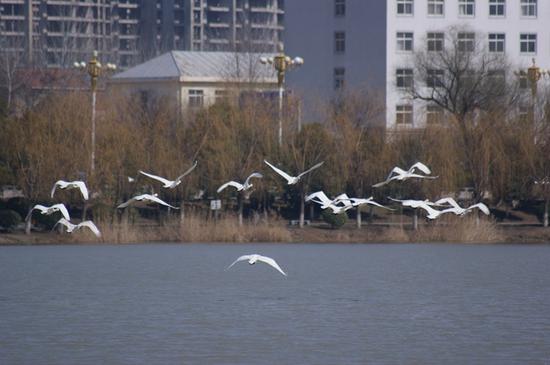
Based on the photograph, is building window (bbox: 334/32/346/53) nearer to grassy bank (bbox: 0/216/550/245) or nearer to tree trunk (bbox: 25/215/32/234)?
grassy bank (bbox: 0/216/550/245)

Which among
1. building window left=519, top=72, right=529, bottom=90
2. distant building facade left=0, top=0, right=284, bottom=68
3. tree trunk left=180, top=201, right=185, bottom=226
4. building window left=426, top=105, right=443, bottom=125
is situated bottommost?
tree trunk left=180, top=201, right=185, bottom=226

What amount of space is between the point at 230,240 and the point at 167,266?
5.30 m

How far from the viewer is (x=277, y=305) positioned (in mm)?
36219

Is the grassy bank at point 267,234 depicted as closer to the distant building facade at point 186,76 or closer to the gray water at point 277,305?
the gray water at point 277,305

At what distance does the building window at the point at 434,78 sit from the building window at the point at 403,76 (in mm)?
7933

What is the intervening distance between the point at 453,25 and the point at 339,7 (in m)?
7.08

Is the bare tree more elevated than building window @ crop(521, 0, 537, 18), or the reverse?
building window @ crop(521, 0, 537, 18)

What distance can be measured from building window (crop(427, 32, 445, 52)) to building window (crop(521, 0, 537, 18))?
5870 mm

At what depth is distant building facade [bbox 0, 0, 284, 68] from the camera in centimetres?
14388

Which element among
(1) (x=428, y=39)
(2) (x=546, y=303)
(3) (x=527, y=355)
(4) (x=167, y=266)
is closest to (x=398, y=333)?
(3) (x=527, y=355)

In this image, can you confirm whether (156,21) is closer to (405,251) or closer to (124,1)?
(124,1)

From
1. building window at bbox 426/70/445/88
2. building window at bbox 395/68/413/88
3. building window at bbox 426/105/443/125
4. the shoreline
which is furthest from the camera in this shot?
building window at bbox 395/68/413/88

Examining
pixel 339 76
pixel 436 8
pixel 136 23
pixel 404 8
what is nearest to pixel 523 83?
pixel 436 8

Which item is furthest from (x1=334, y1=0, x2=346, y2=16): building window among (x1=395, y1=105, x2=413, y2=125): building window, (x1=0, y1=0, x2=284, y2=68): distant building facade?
(x1=0, y1=0, x2=284, y2=68): distant building facade
